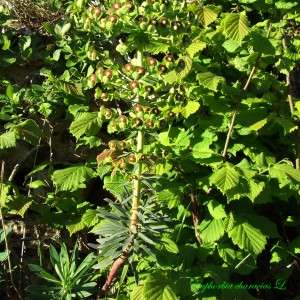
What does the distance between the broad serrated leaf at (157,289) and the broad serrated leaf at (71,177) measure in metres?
0.76

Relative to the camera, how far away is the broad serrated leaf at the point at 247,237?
85.2 inches

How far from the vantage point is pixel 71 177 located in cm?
251

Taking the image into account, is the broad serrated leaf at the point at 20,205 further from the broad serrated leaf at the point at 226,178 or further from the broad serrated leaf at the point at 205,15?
the broad serrated leaf at the point at 205,15

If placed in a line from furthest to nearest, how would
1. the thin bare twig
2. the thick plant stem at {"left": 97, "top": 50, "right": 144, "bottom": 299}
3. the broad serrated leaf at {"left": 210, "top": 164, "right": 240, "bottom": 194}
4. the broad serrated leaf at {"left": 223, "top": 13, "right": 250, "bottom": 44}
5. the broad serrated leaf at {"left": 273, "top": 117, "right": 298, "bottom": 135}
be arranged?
the thin bare twig < the broad serrated leaf at {"left": 273, "top": 117, "right": 298, "bottom": 135} < the broad serrated leaf at {"left": 223, "top": 13, "right": 250, "bottom": 44} < the broad serrated leaf at {"left": 210, "top": 164, "right": 240, "bottom": 194} < the thick plant stem at {"left": 97, "top": 50, "right": 144, "bottom": 299}

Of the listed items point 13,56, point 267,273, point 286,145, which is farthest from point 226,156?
point 13,56

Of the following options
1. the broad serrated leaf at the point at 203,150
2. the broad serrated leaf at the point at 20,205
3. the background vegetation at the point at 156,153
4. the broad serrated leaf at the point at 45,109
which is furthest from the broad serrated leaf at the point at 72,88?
the broad serrated leaf at the point at 203,150

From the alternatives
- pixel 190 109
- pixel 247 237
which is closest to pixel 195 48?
pixel 190 109

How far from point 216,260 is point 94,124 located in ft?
3.22

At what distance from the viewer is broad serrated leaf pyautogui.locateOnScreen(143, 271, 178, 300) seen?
6.27 ft

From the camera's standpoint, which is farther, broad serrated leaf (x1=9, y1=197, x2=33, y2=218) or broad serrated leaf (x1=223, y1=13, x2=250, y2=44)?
broad serrated leaf (x1=9, y1=197, x2=33, y2=218)

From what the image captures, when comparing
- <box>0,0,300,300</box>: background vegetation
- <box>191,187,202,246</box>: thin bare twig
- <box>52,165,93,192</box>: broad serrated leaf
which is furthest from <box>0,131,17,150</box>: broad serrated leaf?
<box>191,187,202,246</box>: thin bare twig

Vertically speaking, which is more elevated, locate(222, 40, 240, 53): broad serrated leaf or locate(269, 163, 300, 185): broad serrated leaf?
locate(222, 40, 240, 53): broad serrated leaf

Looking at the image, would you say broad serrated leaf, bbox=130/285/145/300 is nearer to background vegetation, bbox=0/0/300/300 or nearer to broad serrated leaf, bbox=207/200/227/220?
background vegetation, bbox=0/0/300/300

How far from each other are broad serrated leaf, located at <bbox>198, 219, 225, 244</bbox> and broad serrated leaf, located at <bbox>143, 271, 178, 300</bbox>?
1.24ft
